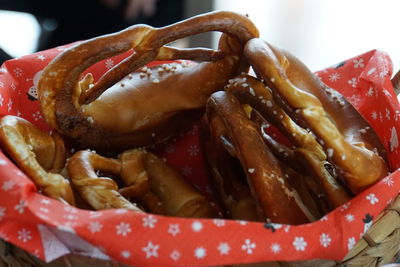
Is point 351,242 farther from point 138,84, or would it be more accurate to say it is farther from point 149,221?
point 138,84

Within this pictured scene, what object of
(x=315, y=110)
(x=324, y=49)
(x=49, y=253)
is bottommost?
(x=324, y=49)

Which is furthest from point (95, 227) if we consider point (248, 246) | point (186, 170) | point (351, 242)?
point (186, 170)

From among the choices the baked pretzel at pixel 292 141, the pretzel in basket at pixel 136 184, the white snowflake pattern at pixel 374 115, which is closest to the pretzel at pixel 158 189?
the pretzel in basket at pixel 136 184

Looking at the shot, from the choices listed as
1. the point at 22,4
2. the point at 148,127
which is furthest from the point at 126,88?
the point at 22,4

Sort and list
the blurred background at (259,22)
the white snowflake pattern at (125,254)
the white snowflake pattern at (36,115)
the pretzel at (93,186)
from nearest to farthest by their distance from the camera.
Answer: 1. the white snowflake pattern at (125,254)
2. the pretzel at (93,186)
3. the white snowflake pattern at (36,115)
4. the blurred background at (259,22)

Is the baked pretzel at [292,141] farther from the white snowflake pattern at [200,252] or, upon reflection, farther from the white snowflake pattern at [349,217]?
the white snowflake pattern at [200,252]

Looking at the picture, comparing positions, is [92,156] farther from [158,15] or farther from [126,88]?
[158,15]
